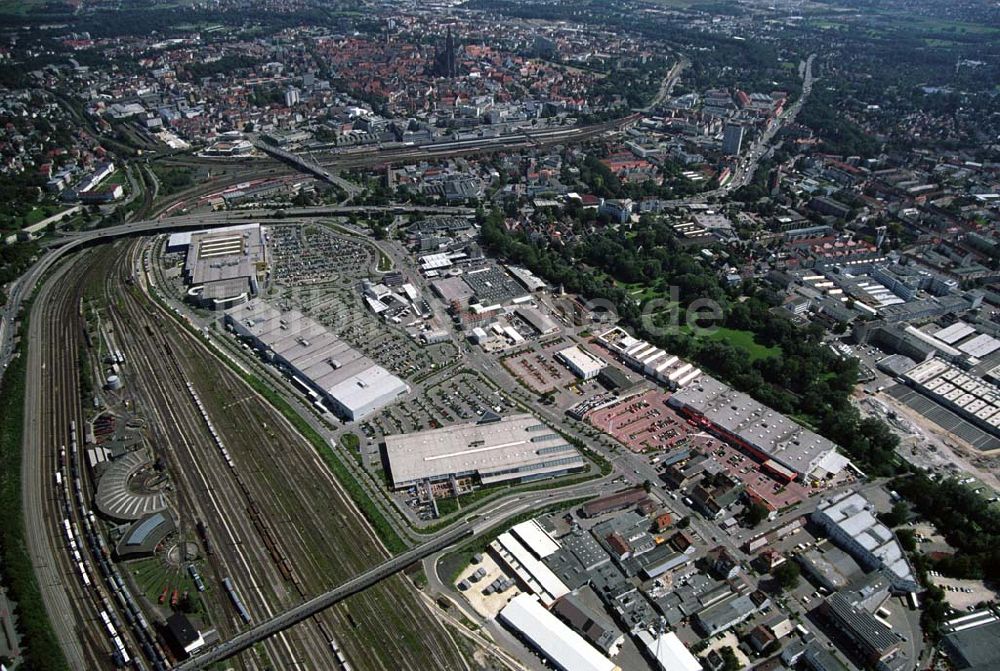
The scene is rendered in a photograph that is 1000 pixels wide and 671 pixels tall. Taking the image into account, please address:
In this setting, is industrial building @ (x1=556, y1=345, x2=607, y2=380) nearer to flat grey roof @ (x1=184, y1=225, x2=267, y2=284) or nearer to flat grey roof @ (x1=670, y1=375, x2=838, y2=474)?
flat grey roof @ (x1=670, y1=375, x2=838, y2=474)

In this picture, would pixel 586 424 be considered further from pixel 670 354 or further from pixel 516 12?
pixel 516 12

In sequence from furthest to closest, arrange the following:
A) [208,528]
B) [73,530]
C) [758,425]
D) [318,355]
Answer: [318,355]
[758,425]
[208,528]
[73,530]

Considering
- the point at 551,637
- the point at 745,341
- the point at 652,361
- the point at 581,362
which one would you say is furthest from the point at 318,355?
the point at 745,341

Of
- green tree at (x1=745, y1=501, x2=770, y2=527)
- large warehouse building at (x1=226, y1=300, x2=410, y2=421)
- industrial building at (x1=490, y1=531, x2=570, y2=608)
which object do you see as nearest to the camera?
industrial building at (x1=490, y1=531, x2=570, y2=608)

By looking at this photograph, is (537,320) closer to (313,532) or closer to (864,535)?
(313,532)

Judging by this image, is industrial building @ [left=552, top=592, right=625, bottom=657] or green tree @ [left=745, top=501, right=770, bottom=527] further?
green tree @ [left=745, top=501, right=770, bottom=527]

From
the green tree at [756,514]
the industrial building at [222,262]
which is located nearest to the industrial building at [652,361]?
the green tree at [756,514]

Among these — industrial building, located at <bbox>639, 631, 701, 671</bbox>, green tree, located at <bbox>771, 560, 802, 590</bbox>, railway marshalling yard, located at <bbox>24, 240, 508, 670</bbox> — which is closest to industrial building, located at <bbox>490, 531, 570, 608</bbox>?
railway marshalling yard, located at <bbox>24, 240, 508, 670</bbox>
